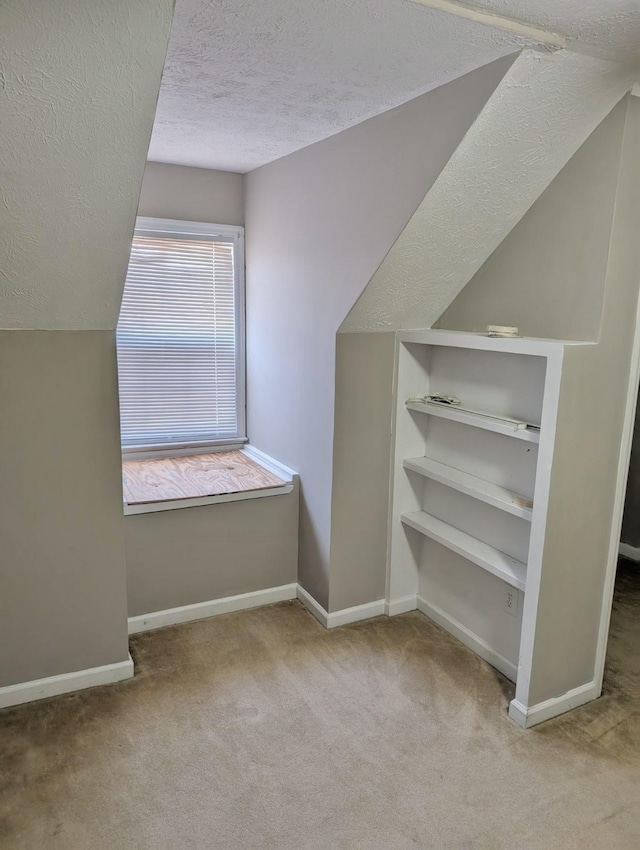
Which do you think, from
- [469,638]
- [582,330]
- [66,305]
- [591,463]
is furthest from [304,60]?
[469,638]

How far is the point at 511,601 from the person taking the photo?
8.52ft

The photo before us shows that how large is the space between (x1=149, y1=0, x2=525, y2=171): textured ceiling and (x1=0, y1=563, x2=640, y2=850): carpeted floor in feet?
7.36

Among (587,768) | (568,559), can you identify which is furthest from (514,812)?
(568,559)

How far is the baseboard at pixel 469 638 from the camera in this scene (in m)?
2.61

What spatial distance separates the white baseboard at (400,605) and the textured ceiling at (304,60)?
2213mm

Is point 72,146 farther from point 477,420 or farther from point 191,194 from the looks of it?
point 191,194

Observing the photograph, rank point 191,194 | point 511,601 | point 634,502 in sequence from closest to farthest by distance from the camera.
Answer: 1. point 511,601
2. point 191,194
3. point 634,502

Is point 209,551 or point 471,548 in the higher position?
point 471,548

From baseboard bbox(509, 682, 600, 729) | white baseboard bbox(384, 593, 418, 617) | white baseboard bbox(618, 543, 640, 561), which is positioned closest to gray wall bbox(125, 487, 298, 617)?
white baseboard bbox(384, 593, 418, 617)

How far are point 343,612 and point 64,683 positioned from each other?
4.14 ft

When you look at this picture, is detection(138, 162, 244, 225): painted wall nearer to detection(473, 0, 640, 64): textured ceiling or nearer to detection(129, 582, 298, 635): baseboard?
detection(129, 582, 298, 635): baseboard

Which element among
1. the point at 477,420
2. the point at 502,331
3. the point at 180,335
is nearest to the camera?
the point at 502,331

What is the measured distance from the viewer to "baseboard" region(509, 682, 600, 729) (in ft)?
7.64

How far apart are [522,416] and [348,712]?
4.40 feet
